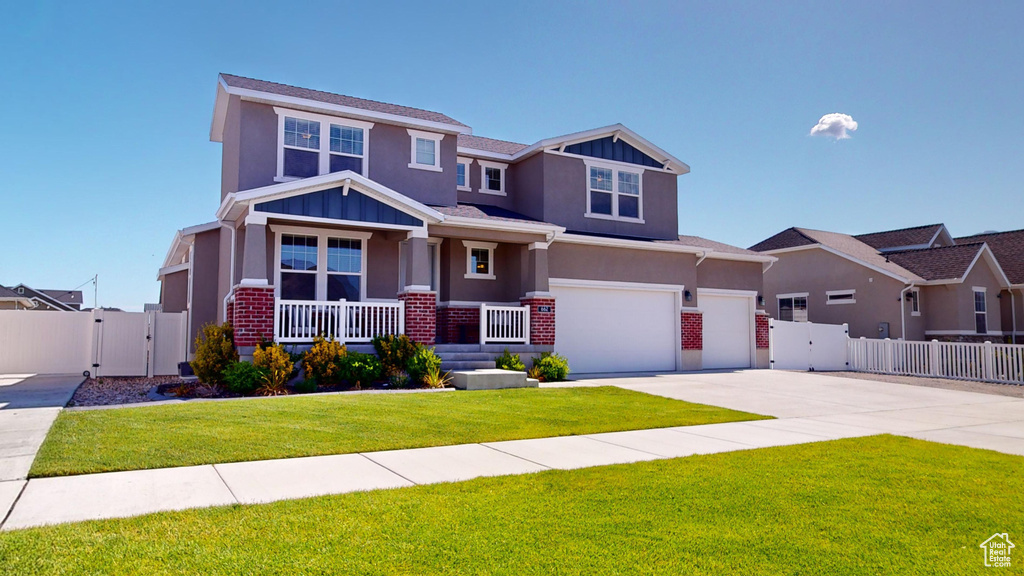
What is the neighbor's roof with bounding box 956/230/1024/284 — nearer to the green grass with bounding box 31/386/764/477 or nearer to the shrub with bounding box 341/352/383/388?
the green grass with bounding box 31/386/764/477

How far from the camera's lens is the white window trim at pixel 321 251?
50.1 feet

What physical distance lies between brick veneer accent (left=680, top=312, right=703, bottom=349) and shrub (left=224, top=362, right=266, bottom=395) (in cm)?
1255

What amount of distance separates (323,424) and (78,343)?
11.9m

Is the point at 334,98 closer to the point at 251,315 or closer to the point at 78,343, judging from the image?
the point at 251,315

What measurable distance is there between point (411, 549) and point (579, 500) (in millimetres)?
1693

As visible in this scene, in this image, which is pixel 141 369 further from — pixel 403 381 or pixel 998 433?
pixel 998 433

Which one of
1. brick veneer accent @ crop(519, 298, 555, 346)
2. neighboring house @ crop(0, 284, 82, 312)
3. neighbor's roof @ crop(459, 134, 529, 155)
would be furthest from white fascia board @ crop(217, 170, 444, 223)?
neighboring house @ crop(0, 284, 82, 312)

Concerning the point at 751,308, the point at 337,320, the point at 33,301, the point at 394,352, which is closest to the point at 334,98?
the point at 337,320

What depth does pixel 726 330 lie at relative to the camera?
21359 mm

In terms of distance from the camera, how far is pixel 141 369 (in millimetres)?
16828

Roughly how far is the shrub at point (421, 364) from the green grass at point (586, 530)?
775cm

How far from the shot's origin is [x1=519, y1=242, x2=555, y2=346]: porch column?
1652cm

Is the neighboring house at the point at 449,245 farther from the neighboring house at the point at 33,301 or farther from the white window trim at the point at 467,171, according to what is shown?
the neighboring house at the point at 33,301

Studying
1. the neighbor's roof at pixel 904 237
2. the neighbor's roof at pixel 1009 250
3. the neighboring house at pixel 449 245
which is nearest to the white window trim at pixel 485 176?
the neighboring house at pixel 449 245
